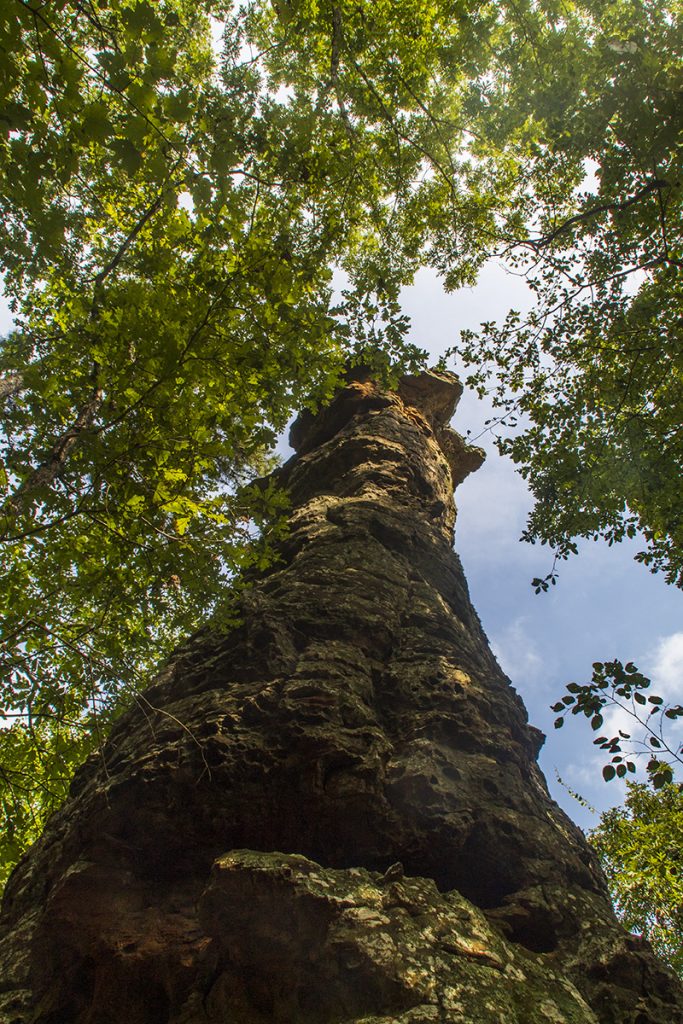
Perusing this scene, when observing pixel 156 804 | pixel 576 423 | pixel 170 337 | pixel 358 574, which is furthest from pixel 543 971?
pixel 576 423

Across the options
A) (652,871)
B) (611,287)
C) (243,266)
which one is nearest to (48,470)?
(243,266)

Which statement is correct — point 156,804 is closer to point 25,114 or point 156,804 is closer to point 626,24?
point 25,114

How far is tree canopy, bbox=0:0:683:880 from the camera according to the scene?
16.5ft

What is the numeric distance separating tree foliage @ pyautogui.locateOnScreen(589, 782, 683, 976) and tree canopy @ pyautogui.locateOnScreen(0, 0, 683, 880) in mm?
9877

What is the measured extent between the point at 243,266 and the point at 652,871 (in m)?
19.6

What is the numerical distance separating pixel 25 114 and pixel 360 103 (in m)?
9.80

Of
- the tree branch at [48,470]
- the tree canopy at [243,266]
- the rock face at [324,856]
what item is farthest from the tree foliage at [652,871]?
the tree branch at [48,470]

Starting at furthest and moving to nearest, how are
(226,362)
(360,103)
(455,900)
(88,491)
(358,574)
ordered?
(360,103) → (358,574) → (226,362) → (88,491) → (455,900)

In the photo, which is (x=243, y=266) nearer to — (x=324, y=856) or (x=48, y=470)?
(x=48, y=470)

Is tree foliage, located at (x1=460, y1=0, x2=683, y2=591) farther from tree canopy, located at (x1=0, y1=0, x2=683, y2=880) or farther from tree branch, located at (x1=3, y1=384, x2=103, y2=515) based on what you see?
tree branch, located at (x1=3, y1=384, x2=103, y2=515)

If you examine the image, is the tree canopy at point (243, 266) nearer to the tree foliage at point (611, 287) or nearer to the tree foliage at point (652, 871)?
the tree foliage at point (611, 287)

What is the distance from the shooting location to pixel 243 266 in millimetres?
6602

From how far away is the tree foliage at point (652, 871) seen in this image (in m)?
16.8

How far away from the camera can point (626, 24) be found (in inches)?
413
